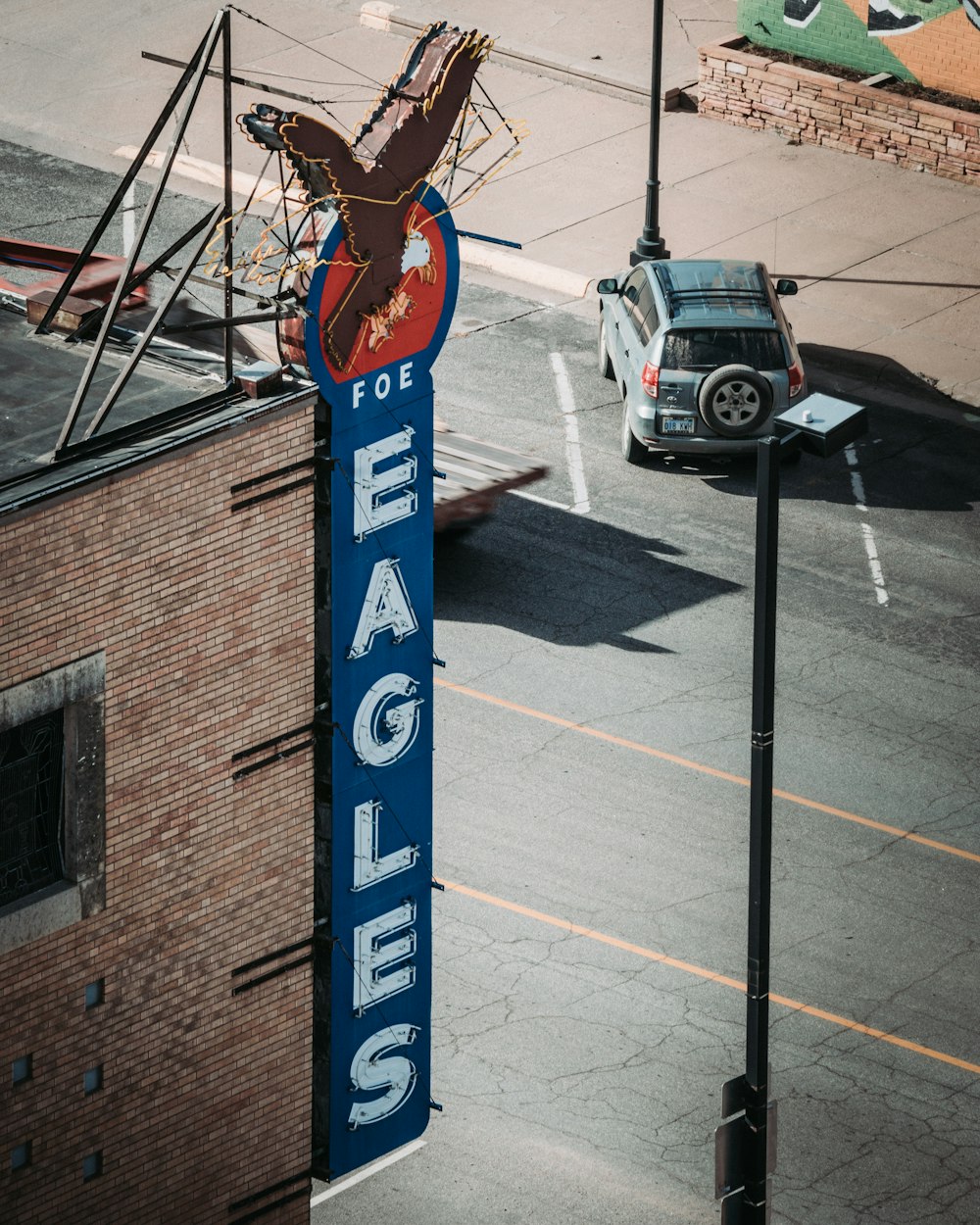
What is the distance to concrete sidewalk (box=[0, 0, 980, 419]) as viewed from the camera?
3186 centimetres

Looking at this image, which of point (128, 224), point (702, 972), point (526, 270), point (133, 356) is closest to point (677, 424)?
point (526, 270)

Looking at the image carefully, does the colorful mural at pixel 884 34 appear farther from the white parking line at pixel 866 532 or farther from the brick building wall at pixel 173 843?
the brick building wall at pixel 173 843

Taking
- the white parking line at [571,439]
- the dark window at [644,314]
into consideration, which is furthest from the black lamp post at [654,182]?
the dark window at [644,314]

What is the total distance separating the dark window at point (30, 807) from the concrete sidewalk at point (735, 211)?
18.8m

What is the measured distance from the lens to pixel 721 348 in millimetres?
27266

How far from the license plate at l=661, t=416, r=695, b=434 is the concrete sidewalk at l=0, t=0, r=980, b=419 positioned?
13.7 ft

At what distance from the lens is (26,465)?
12.6 meters

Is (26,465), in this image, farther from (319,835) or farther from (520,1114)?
(520,1114)

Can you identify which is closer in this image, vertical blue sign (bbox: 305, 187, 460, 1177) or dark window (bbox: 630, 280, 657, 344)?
vertical blue sign (bbox: 305, 187, 460, 1177)

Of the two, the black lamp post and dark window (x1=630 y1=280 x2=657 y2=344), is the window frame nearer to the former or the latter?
dark window (x1=630 y1=280 x2=657 y2=344)

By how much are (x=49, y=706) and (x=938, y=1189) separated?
8.22 meters

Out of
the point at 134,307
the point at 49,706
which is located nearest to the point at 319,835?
the point at 49,706

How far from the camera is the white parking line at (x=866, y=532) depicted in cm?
2542

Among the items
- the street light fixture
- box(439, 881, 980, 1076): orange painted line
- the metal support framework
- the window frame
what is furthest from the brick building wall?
box(439, 881, 980, 1076): orange painted line
